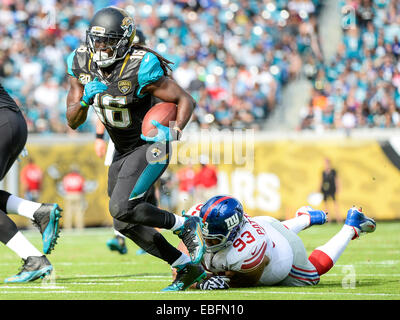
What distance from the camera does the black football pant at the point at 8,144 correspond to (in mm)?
5598

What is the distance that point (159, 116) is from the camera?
17.2ft

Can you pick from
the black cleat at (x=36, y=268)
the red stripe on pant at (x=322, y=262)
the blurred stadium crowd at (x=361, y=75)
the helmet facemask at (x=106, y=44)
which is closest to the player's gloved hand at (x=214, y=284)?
the red stripe on pant at (x=322, y=262)

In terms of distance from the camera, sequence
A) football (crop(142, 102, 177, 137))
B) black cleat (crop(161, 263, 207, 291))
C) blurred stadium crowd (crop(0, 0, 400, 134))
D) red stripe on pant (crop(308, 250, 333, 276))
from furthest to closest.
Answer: blurred stadium crowd (crop(0, 0, 400, 134)) → red stripe on pant (crop(308, 250, 333, 276)) → black cleat (crop(161, 263, 207, 291)) → football (crop(142, 102, 177, 137))

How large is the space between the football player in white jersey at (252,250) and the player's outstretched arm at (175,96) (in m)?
0.61

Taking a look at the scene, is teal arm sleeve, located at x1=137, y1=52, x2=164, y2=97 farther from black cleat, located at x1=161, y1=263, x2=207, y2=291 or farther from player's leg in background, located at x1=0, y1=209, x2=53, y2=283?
player's leg in background, located at x1=0, y1=209, x2=53, y2=283

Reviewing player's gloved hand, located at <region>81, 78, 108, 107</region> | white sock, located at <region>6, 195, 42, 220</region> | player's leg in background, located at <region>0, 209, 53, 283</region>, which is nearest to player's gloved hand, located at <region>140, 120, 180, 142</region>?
player's gloved hand, located at <region>81, 78, 108, 107</region>

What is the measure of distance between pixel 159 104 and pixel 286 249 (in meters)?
1.33

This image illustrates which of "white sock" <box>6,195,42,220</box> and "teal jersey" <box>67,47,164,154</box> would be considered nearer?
"teal jersey" <box>67,47,164,154</box>

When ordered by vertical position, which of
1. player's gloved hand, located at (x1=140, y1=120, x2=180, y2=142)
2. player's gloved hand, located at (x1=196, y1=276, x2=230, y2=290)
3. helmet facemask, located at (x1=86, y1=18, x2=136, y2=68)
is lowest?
player's gloved hand, located at (x1=196, y1=276, x2=230, y2=290)

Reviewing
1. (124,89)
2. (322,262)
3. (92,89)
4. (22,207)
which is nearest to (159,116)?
(124,89)

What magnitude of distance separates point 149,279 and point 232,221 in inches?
56.8

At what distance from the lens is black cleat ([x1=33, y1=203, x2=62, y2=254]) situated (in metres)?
5.57

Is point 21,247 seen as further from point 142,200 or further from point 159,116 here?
point 159,116
